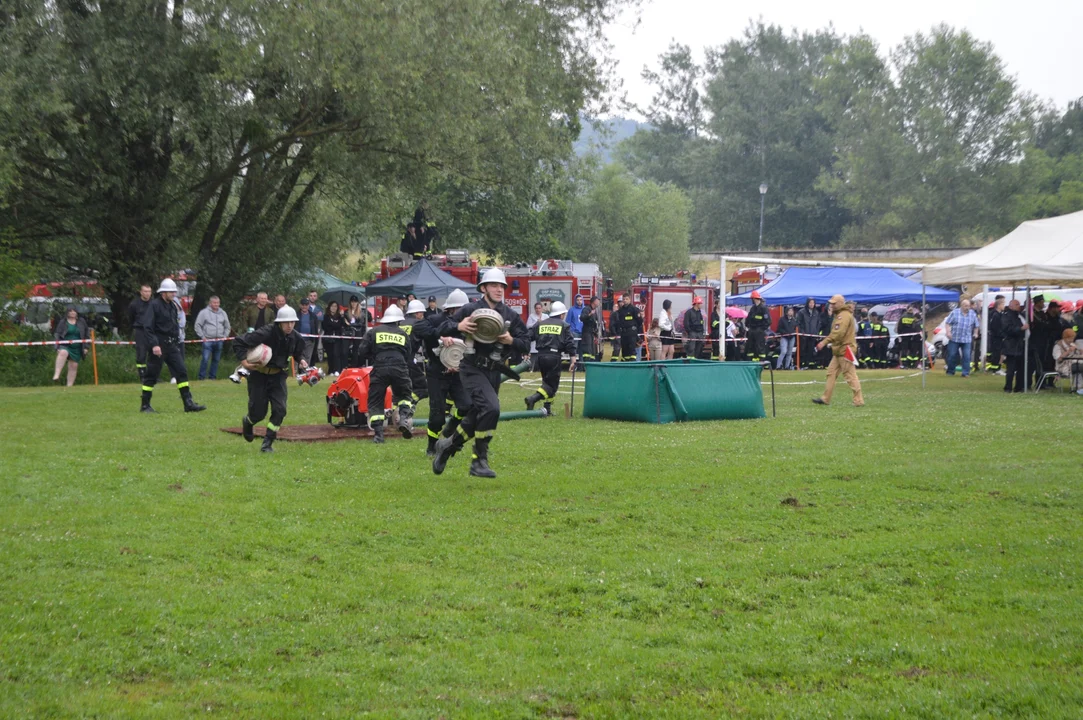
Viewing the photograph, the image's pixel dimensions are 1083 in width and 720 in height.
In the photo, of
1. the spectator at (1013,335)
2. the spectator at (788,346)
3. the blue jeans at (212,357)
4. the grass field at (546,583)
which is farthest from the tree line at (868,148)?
the grass field at (546,583)

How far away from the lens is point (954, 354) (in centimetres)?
2992

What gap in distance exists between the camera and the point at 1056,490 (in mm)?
10562

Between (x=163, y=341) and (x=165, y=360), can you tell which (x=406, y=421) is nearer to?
(x=163, y=341)

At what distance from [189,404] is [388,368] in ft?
17.5

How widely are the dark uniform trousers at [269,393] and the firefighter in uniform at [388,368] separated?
1.44 metres

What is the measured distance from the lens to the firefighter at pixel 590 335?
30234mm

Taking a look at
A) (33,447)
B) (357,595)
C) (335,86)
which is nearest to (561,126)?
(335,86)

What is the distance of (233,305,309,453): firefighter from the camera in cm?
1378

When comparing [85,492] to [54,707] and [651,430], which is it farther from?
[651,430]

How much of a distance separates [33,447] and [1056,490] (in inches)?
465

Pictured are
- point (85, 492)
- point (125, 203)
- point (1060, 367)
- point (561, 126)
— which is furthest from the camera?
point (561, 126)

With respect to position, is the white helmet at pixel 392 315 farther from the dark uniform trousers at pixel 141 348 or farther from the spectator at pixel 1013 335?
the spectator at pixel 1013 335

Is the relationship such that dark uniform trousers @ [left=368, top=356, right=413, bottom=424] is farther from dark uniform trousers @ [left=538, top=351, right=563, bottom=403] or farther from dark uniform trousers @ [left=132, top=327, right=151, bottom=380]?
dark uniform trousers @ [left=132, top=327, right=151, bottom=380]

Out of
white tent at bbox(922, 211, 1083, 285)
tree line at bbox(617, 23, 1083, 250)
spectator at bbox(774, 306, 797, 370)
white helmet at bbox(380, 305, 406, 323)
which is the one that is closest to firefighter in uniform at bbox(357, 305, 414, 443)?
white helmet at bbox(380, 305, 406, 323)
